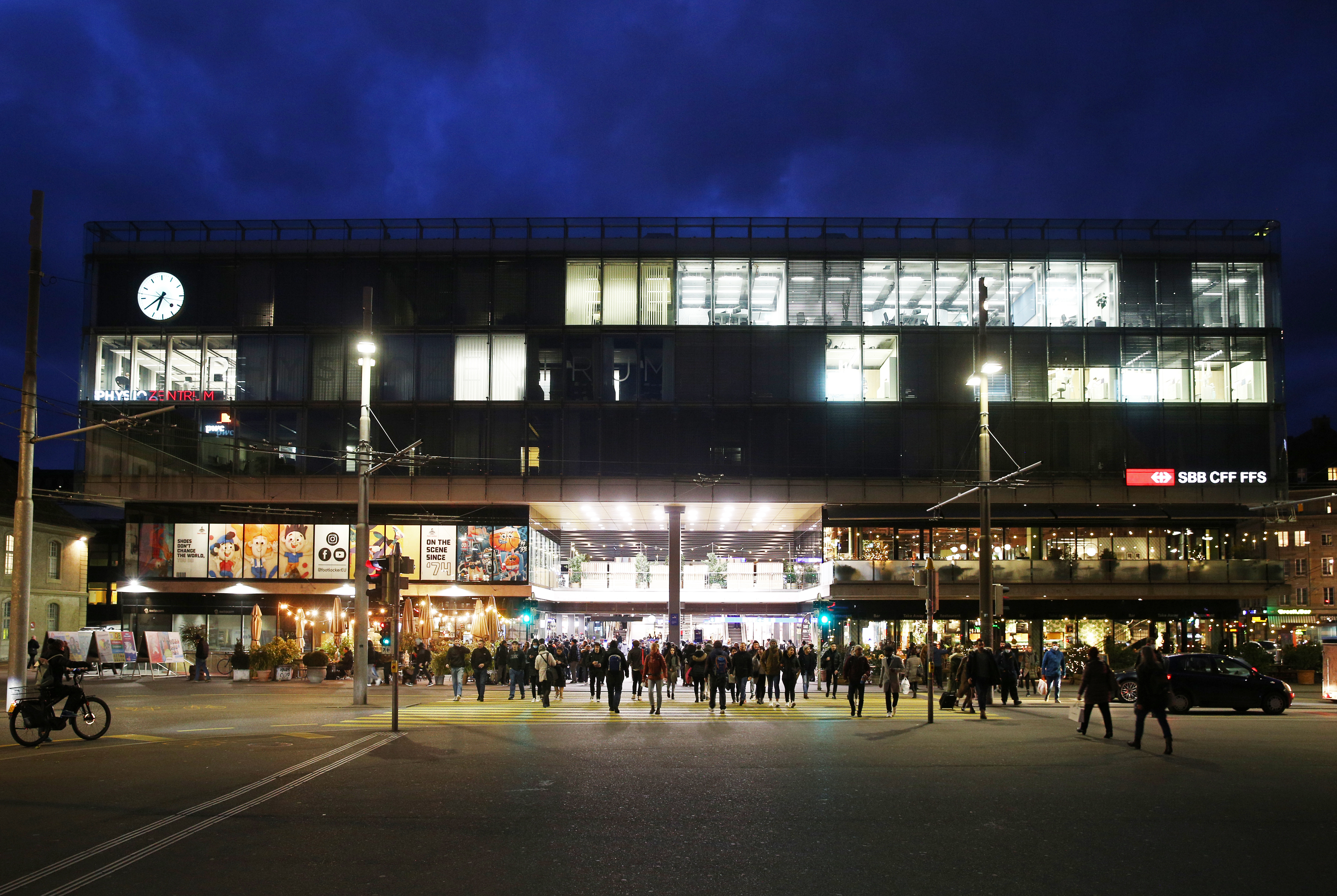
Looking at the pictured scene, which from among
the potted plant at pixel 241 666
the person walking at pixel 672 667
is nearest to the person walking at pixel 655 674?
the person walking at pixel 672 667

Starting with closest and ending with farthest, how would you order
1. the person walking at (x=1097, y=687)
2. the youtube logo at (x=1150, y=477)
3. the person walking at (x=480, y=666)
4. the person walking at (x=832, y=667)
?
the person walking at (x=1097, y=687), the person walking at (x=480, y=666), the person walking at (x=832, y=667), the youtube logo at (x=1150, y=477)

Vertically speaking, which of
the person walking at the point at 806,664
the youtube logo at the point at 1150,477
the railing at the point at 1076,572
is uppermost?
the youtube logo at the point at 1150,477

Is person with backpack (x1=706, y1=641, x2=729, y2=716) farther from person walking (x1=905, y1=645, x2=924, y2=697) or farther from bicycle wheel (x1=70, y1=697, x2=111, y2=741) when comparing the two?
bicycle wheel (x1=70, y1=697, x2=111, y2=741)

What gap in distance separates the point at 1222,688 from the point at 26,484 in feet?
86.8

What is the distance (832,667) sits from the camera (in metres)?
31.2

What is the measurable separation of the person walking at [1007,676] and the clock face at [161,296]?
36.4m

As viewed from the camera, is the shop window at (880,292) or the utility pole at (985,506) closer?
the utility pole at (985,506)

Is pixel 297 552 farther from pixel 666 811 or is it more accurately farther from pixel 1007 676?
pixel 666 811

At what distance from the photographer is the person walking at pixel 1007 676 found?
88.6 feet

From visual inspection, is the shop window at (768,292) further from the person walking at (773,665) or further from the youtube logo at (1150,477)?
the person walking at (773,665)

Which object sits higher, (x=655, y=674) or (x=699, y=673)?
(x=655, y=674)

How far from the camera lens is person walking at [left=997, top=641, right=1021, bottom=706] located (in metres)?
27.0

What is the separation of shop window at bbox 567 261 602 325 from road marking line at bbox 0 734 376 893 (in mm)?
31269

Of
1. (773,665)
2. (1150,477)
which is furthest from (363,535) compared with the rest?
(1150,477)
